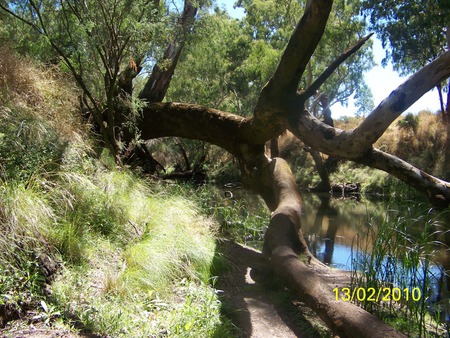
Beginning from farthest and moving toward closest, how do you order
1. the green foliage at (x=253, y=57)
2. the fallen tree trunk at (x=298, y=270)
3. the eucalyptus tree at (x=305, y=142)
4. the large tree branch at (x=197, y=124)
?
the green foliage at (x=253, y=57) < the large tree branch at (x=197, y=124) < the eucalyptus tree at (x=305, y=142) < the fallen tree trunk at (x=298, y=270)

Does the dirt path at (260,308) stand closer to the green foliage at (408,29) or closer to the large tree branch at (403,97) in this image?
the large tree branch at (403,97)

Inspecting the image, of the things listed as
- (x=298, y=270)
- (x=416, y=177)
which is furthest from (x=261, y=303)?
(x=416, y=177)

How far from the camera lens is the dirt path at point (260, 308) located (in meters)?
3.98

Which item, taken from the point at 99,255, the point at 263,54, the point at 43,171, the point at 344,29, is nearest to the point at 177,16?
the point at 43,171

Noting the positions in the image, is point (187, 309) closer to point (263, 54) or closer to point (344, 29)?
point (263, 54)

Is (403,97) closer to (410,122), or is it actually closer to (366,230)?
(366,230)

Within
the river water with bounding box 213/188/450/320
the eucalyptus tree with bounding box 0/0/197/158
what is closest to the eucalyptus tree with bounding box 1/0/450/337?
the eucalyptus tree with bounding box 0/0/197/158

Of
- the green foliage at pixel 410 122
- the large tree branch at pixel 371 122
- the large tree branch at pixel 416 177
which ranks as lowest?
the large tree branch at pixel 416 177

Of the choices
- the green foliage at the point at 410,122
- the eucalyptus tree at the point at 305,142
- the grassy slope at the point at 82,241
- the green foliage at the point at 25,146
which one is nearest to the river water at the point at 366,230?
the eucalyptus tree at the point at 305,142

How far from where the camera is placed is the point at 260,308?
4457mm

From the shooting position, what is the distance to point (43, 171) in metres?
4.69

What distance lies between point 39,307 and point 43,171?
2.00 m
